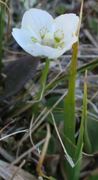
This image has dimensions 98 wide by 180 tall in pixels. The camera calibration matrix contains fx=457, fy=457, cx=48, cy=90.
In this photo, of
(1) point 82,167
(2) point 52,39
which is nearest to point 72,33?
(2) point 52,39

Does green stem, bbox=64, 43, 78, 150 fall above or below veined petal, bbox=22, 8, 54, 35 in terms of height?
below

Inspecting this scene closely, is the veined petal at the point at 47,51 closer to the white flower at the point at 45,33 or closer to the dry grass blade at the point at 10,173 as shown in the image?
the white flower at the point at 45,33

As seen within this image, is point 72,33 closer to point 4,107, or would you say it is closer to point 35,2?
point 4,107

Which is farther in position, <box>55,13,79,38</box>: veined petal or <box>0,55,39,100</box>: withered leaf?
<box>0,55,39,100</box>: withered leaf

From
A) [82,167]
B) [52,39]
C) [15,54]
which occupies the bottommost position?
[82,167]

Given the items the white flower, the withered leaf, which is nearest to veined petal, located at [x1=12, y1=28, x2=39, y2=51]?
the white flower

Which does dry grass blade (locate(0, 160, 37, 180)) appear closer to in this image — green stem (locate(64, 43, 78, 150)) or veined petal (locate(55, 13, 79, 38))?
green stem (locate(64, 43, 78, 150))

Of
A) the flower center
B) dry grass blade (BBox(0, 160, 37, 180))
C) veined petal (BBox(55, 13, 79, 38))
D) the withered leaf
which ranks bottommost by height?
dry grass blade (BBox(0, 160, 37, 180))
